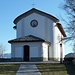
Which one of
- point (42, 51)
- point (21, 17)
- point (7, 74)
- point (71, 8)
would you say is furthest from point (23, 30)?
point (7, 74)

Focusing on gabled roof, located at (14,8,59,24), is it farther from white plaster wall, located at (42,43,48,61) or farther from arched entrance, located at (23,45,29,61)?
arched entrance, located at (23,45,29,61)

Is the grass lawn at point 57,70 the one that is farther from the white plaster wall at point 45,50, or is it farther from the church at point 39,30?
the church at point 39,30

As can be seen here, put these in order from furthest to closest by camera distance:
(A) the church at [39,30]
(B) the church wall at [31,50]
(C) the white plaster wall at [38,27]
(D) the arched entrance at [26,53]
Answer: (C) the white plaster wall at [38,27]
(A) the church at [39,30]
(D) the arched entrance at [26,53]
(B) the church wall at [31,50]

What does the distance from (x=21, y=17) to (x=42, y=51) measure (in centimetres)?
905

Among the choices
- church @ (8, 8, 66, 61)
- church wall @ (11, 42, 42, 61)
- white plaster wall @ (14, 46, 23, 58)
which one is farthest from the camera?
church @ (8, 8, 66, 61)

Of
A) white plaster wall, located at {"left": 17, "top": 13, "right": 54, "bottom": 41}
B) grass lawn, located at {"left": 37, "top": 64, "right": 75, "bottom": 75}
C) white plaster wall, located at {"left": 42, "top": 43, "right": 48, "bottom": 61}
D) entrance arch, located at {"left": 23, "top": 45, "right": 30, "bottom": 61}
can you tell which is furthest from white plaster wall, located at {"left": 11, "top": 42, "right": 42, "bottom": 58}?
grass lawn, located at {"left": 37, "top": 64, "right": 75, "bottom": 75}

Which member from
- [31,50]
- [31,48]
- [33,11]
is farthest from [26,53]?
[33,11]

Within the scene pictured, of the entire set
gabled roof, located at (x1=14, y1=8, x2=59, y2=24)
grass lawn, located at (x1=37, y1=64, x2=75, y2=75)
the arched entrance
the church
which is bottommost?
grass lawn, located at (x1=37, y1=64, x2=75, y2=75)

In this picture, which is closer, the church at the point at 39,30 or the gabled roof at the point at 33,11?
the church at the point at 39,30

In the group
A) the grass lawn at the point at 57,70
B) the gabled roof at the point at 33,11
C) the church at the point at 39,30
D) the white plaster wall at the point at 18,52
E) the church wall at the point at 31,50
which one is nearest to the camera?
the grass lawn at the point at 57,70

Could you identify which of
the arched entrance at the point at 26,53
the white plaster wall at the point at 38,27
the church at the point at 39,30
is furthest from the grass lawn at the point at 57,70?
the white plaster wall at the point at 38,27

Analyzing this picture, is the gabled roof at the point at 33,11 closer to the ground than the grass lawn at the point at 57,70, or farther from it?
farther from it

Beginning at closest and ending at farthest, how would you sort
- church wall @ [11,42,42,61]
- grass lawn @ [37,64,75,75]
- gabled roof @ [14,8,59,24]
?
grass lawn @ [37,64,75,75], church wall @ [11,42,42,61], gabled roof @ [14,8,59,24]

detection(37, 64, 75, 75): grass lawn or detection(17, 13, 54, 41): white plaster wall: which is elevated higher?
detection(17, 13, 54, 41): white plaster wall
